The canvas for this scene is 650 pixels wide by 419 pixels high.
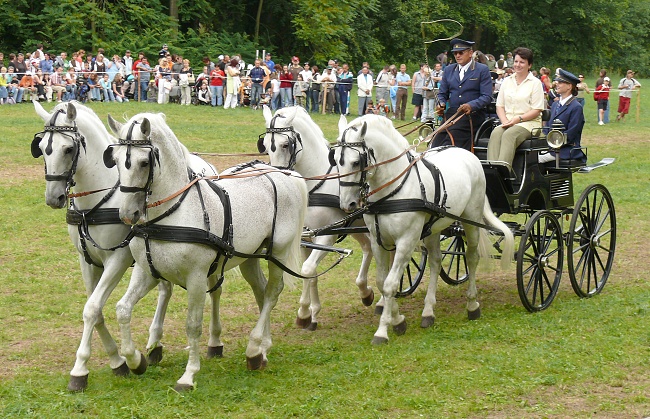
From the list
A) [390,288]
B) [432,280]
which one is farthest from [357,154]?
[432,280]

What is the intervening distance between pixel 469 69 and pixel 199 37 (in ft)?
95.6

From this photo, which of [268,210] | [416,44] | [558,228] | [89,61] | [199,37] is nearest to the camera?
[268,210]

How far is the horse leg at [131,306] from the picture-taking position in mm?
6449

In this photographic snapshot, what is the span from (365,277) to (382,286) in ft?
3.43

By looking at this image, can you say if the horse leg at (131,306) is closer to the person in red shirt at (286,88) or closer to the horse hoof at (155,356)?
the horse hoof at (155,356)

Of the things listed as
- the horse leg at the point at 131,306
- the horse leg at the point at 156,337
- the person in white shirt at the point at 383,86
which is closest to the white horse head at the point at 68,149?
the horse leg at the point at 131,306

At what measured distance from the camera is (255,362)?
712cm

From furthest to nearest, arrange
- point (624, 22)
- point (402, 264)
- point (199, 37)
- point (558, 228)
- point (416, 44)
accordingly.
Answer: point (624, 22)
point (416, 44)
point (199, 37)
point (558, 228)
point (402, 264)

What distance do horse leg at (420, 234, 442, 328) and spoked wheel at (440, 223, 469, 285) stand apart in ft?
1.22

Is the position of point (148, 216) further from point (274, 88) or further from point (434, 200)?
point (274, 88)

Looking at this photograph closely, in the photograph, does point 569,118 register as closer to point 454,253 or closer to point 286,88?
point 454,253

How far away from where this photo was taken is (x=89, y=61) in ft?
93.7

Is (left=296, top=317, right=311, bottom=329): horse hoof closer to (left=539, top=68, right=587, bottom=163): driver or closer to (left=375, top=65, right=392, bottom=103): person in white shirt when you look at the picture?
(left=539, top=68, right=587, bottom=163): driver

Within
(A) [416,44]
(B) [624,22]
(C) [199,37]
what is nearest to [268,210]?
(C) [199,37]
